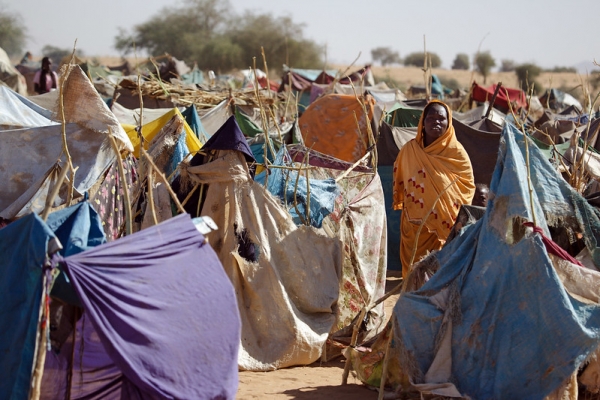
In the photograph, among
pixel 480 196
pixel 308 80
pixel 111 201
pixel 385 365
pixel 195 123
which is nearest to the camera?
pixel 385 365

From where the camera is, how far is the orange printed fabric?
1023 centimetres

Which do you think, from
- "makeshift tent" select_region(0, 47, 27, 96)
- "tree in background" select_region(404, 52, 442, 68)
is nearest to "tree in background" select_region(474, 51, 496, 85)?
"tree in background" select_region(404, 52, 442, 68)

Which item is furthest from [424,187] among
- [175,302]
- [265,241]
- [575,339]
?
[175,302]

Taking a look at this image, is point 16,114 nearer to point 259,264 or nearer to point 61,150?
point 61,150

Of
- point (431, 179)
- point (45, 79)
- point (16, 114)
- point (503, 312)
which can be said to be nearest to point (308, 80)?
point (45, 79)

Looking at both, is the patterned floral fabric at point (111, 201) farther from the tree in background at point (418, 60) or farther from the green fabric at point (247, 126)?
the tree in background at point (418, 60)

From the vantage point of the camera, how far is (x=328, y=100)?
1064cm

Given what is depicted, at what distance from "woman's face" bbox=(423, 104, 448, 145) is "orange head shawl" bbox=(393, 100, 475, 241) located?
0.04m

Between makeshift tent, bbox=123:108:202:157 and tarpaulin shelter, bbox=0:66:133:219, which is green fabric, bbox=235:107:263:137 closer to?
makeshift tent, bbox=123:108:202:157

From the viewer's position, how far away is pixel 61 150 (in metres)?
6.13

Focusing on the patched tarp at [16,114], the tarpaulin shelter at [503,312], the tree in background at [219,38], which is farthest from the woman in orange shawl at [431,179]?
the tree in background at [219,38]

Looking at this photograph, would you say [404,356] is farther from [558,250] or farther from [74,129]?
[74,129]

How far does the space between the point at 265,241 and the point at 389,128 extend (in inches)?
154

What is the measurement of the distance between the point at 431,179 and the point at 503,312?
2.76 m
